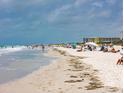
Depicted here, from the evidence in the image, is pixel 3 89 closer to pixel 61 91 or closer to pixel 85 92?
pixel 61 91

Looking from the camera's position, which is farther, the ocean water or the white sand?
the ocean water

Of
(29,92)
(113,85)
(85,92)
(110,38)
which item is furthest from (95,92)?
(110,38)

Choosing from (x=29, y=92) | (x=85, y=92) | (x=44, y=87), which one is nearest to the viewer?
(x=85, y=92)

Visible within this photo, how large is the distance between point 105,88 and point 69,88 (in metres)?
1.55

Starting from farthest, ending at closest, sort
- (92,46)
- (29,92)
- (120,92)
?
(92,46)
(29,92)
(120,92)

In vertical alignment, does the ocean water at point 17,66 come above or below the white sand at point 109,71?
below

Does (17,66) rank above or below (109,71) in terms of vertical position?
below

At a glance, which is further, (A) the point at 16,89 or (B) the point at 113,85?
(A) the point at 16,89

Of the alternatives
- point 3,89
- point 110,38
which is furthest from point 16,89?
point 110,38

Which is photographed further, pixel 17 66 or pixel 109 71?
pixel 17 66

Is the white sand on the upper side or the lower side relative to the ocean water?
upper

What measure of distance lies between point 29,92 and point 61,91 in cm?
129

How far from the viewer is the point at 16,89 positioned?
1327 cm

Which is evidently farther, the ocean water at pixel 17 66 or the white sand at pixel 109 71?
the ocean water at pixel 17 66
